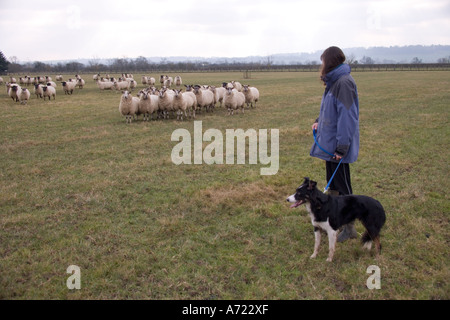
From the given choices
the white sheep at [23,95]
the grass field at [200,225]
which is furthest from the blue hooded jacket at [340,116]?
the white sheep at [23,95]

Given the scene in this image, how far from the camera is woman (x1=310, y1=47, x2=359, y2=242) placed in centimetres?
430

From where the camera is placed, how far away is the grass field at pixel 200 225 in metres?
4.10

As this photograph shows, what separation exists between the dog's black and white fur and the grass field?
501 millimetres

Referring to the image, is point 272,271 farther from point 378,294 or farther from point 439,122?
point 439,122

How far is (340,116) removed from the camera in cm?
435

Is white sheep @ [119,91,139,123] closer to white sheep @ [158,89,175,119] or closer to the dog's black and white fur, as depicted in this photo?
white sheep @ [158,89,175,119]

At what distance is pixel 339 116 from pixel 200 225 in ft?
9.76

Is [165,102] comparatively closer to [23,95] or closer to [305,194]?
[305,194]

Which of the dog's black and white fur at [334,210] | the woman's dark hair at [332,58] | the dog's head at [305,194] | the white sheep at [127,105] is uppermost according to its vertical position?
the woman's dark hair at [332,58]

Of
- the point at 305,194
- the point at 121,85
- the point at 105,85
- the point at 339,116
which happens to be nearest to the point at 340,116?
the point at 339,116

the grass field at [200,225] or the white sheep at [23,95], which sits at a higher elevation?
the white sheep at [23,95]

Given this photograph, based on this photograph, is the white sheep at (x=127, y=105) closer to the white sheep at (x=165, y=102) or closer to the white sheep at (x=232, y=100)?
the white sheep at (x=165, y=102)

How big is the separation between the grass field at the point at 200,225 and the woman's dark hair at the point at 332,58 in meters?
2.67

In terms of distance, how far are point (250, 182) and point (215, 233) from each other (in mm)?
2466
